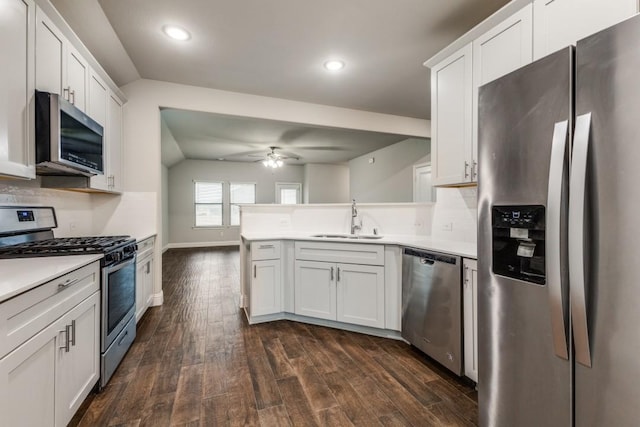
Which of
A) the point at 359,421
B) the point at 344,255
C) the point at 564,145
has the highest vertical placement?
the point at 564,145

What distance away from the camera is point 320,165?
379 inches

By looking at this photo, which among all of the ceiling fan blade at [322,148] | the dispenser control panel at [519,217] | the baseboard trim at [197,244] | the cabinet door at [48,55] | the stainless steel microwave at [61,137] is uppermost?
the ceiling fan blade at [322,148]

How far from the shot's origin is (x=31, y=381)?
1149 millimetres

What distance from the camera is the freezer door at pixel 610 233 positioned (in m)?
0.89

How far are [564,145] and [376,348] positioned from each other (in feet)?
6.60

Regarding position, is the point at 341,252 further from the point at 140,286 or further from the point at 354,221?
the point at 140,286

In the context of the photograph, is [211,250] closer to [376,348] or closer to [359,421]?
[376,348]

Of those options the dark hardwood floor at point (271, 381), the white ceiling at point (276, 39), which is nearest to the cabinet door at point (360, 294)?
the dark hardwood floor at point (271, 381)

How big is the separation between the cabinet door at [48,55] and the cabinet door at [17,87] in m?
0.07

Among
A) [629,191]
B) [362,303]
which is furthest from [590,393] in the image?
[362,303]

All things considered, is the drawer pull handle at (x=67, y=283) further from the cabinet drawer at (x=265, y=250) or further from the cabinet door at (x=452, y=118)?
the cabinet door at (x=452, y=118)

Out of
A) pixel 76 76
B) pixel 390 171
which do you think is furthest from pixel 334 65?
pixel 390 171

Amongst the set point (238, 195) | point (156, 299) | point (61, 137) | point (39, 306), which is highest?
point (238, 195)

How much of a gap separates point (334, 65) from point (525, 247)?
2.60 m
